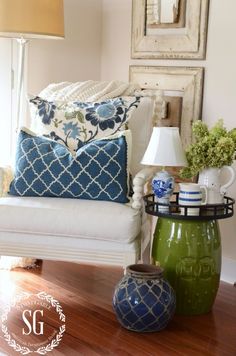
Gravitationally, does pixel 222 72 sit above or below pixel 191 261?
above

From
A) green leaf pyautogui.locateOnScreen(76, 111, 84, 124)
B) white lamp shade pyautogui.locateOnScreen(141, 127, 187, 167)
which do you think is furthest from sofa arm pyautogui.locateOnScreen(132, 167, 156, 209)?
green leaf pyautogui.locateOnScreen(76, 111, 84, 124)

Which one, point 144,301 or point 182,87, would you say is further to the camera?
point 182,87

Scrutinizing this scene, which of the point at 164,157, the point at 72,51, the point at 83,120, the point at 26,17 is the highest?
the point at 26,17

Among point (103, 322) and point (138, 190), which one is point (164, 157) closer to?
point (138, 190)

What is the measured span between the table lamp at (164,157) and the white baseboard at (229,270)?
0.75 metres

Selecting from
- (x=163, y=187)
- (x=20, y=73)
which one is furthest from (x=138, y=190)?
(x=20, y=73)

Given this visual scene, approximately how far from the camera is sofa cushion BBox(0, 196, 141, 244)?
244 centimetres

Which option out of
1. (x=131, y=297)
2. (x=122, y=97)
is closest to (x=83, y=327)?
(x=131, y=297)

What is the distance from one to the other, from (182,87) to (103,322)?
144cm

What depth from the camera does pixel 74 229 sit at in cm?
247

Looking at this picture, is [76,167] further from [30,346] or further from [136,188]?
[30,346]

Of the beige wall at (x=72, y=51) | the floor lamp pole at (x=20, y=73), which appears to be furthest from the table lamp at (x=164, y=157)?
the beige wall at (x=72, y=51)

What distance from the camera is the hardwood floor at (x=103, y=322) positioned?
2189 mm

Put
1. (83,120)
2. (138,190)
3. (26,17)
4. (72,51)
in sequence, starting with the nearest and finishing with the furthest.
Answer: (138,190) < (83,120) < (26,17) < (72,51)
